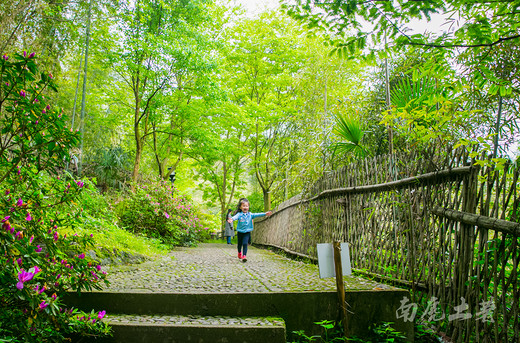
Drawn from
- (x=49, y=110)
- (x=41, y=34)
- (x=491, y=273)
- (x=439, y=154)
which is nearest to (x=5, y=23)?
(x=41, y=34)

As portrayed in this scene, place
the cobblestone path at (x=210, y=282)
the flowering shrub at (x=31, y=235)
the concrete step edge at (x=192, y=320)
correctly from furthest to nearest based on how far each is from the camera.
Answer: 1. the cobblestone path at (x=210, y=282)
2. the concrete step edge at (x=192, y=320)
3. the flowering shrub at (x=31, y=235)

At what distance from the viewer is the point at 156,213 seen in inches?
345

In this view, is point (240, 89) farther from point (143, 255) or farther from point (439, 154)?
point (439, 154)

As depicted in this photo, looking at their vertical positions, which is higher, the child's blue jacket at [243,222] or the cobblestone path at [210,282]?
the child's blue jacket at [243,222]

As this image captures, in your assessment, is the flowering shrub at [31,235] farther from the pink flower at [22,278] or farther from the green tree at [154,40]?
the green tree at [154,40]

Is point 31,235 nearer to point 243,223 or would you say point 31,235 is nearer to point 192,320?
point 192,320

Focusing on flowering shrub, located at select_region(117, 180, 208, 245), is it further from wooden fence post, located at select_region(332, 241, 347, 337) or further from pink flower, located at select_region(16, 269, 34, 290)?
pink flower, located at select_region(16, 269, 34, 290)

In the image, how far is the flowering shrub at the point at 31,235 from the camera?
1836mm

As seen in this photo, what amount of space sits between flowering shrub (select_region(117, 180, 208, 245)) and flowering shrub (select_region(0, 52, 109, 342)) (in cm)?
652

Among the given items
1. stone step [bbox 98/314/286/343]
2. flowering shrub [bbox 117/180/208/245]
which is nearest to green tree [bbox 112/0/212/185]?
flowering shrub [bbox 117/180/208/245]

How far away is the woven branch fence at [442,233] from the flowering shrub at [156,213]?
18.4 ft

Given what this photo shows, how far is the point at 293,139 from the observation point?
55.0 ft

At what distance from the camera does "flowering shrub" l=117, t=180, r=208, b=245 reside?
8930mm

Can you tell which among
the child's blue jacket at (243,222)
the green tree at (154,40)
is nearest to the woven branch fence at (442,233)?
the child's blue jacket at (243,222)
